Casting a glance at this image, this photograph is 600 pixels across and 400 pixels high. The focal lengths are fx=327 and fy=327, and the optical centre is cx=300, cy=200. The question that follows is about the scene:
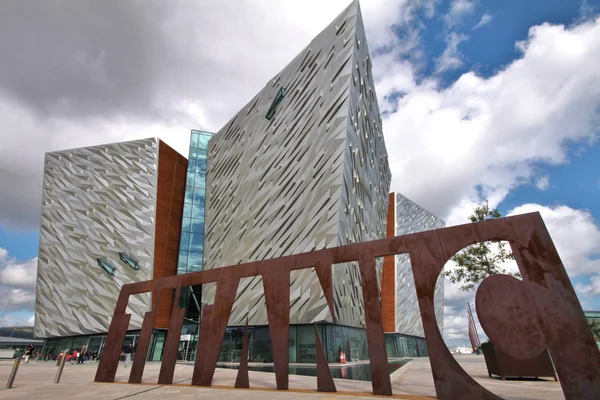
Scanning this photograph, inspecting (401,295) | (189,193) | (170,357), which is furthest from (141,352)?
(401,295)

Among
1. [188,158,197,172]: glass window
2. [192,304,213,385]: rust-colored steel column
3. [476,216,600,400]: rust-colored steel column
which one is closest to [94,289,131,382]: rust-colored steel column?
[192,304,213,385]: rust-colored steel column

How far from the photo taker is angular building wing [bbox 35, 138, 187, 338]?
30.1 metres

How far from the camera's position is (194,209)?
116 ft

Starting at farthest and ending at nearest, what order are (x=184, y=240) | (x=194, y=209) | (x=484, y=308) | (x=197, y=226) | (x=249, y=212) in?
1. (x=194, y=209)
2. (x=197, y=226)
3. (x=184, y=240)
4. (x=249, y=212)
5. (x=484, y=308)

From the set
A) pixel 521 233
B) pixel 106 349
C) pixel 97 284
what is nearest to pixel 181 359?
pixel 97 284

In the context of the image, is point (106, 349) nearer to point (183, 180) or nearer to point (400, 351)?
point (183, 180)

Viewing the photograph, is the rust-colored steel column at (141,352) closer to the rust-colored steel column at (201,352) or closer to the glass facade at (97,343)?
the rust-colored steel column at (201,352)

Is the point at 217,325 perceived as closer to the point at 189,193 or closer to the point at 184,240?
the point at 184,240

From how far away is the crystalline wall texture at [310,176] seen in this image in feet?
64.1

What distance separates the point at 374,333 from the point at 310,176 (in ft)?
50.7

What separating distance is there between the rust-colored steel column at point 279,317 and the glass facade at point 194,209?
2572 centimetres

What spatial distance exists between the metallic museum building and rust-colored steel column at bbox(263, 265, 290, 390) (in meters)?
10.3

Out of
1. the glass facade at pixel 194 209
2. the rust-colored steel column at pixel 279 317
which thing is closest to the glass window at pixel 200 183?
the glass facade at pixel 194 209

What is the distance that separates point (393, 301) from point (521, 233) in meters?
36.3
